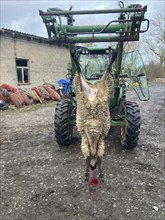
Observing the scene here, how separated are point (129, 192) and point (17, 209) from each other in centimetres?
171

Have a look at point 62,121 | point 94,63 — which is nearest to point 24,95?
point 94,63

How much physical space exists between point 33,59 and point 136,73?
13443 mm

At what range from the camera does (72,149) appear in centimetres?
Result: 568

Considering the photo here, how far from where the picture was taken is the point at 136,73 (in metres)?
5.08

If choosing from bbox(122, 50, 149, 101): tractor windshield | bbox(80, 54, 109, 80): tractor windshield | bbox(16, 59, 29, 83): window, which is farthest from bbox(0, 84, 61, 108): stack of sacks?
bbox(122, 50, 149, 101): tractor windshield

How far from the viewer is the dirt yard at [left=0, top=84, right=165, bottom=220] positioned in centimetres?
343

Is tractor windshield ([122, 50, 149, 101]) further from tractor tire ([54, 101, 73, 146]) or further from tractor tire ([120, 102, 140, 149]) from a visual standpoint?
tractor tire ([54, 101, 73, 146])

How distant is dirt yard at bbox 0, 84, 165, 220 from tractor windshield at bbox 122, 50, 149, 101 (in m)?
1.40

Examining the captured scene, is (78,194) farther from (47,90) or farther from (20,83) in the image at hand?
(20,83)

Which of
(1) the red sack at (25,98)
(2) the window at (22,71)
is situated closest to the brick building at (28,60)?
(2) the window at (22,71)

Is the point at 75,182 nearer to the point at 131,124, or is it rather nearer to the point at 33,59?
the point at 131,124

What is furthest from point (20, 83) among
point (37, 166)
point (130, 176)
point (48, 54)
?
point (130, 176)

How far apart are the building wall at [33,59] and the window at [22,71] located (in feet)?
0.89

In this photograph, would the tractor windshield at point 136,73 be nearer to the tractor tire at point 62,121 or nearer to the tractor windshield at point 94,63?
the tractor windshield at point 94,63
